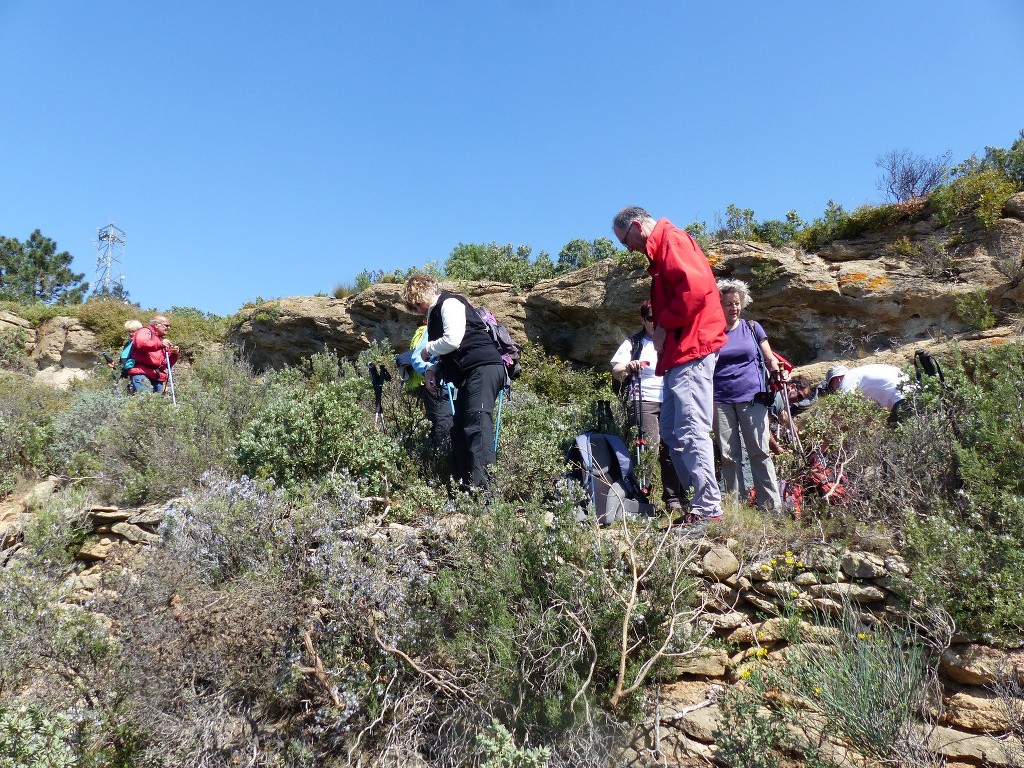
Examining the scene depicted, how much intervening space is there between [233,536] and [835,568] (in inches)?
123

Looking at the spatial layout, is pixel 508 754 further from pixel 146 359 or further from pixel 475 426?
pixel 146 359

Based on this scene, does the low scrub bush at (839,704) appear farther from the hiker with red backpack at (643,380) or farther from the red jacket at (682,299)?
the hiker with red backpack at (643,380)

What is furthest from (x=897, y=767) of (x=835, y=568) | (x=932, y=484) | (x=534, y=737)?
(x=932, y=484)

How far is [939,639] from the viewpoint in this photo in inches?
111

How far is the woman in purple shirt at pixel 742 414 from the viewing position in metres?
4.16

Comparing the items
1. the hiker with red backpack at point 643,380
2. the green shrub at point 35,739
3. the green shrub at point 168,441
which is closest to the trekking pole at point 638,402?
the hiker with red backpack at point 643,380

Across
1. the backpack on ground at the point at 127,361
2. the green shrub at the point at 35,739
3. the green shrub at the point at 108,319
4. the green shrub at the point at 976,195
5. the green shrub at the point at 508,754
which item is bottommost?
the green shrub at the point at 508,754

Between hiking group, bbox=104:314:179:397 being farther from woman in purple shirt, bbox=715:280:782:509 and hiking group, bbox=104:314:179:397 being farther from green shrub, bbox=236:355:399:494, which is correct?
woman in purple shirt, bbox=715:280:782:509

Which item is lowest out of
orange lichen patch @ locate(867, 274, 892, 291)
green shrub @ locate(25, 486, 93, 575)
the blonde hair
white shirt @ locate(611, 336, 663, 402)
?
green shrub @ locate(25, 486, 93, 575)

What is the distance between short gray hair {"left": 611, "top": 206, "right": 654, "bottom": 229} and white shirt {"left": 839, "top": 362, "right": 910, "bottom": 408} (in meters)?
2.30

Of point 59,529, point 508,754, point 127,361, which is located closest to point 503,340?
point 508,754

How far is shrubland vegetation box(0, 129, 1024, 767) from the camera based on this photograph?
9.11ft

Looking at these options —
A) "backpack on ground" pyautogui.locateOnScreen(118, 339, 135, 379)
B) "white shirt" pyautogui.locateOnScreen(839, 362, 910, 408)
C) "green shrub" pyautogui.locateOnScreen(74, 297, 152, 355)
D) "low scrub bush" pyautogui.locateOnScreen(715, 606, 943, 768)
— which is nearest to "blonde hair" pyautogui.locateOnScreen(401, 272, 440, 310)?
"low scrub bush" pyautogui.locateOnScreen(715, 606, 943, 768)

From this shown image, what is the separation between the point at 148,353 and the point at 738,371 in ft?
25.4
